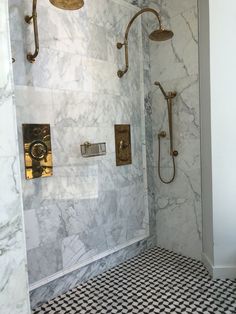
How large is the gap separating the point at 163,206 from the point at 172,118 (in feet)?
2.90

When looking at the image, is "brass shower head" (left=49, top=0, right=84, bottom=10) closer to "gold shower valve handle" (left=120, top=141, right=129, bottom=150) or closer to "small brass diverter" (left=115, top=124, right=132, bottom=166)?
"small brass diverter" (left=115, top=124, right=132, bottom=166)

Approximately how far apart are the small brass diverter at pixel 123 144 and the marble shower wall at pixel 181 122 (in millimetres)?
354

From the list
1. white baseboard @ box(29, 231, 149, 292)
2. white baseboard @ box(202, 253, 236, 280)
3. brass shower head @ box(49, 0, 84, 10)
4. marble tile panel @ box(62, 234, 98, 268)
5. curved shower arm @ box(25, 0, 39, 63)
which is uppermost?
brass shower head @ box(49, 0, 84, 10)

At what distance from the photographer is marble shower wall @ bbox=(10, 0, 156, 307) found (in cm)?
183

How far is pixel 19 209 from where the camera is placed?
131 centimetres

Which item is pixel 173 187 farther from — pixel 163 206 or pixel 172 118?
pixel 172 118

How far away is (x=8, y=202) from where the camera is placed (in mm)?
1270

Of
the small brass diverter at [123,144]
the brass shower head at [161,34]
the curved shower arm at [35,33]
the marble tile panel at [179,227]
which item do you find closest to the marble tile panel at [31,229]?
the small brass diverter at [123,144]

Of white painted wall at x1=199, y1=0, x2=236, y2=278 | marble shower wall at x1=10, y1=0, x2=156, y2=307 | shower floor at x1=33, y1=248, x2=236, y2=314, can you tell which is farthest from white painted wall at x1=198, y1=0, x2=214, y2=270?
marble shower wall at x1=10, y1=0, x2=156, y2=307

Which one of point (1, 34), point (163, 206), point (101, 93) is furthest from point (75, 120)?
point (163, 206)

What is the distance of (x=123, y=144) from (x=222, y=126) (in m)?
0.86

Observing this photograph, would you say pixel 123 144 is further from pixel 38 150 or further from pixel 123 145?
pixel 38 150

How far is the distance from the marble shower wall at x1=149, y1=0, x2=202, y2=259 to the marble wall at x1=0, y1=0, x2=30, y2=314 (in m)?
1.61

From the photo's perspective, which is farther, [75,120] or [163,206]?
[163,206]
